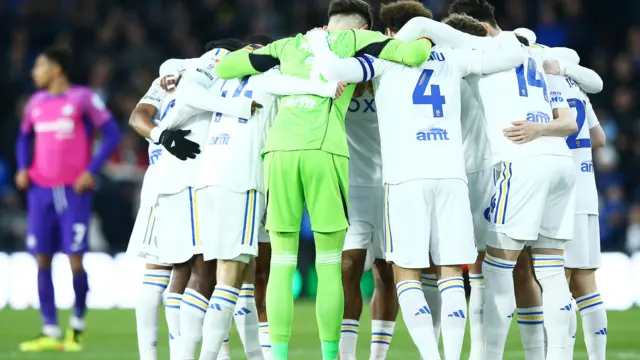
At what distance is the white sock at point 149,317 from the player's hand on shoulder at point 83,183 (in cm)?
345

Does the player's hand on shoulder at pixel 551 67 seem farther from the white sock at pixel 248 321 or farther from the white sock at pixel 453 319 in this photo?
the white sock at pixel 248 321

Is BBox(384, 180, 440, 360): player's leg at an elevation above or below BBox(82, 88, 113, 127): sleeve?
below

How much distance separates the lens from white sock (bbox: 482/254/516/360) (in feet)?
25.4

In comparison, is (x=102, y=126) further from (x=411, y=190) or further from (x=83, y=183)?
(x=411, y=190)

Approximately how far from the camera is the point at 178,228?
8055 mm

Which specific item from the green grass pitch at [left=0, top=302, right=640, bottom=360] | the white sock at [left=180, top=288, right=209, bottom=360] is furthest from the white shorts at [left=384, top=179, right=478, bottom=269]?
the green grass pitch at [left=0, top=302, right=640, bottom=360]

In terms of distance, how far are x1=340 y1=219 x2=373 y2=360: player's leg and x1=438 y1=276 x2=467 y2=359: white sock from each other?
1.08m

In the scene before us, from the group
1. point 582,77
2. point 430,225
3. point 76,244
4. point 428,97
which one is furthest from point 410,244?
point 76,244

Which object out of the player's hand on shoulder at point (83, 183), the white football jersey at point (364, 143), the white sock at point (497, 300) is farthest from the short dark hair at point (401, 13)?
the player's hand on shoulder at point (83, 183)

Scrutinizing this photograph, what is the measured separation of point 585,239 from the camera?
8414 mm

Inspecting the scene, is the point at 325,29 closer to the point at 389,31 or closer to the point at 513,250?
the point at 389,31

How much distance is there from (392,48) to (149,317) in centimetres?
267

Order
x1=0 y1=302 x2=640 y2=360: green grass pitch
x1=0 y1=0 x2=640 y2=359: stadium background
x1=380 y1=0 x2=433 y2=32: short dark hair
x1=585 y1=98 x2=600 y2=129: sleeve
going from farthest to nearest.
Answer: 1. x1=0 y1=0 x2=640 y2=359: stadium background
2. x1=0 y1=302 x2=640 y2=360: green grass pitch
3. x1=585 y1=98 x2=600 y2=129: sleeve
4. x1=380 y1=0 x2=433 y2=32: short dark hair

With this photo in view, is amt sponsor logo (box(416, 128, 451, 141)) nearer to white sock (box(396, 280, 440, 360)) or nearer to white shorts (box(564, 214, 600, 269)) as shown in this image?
white sock (box(396, 280, 440, 360))
